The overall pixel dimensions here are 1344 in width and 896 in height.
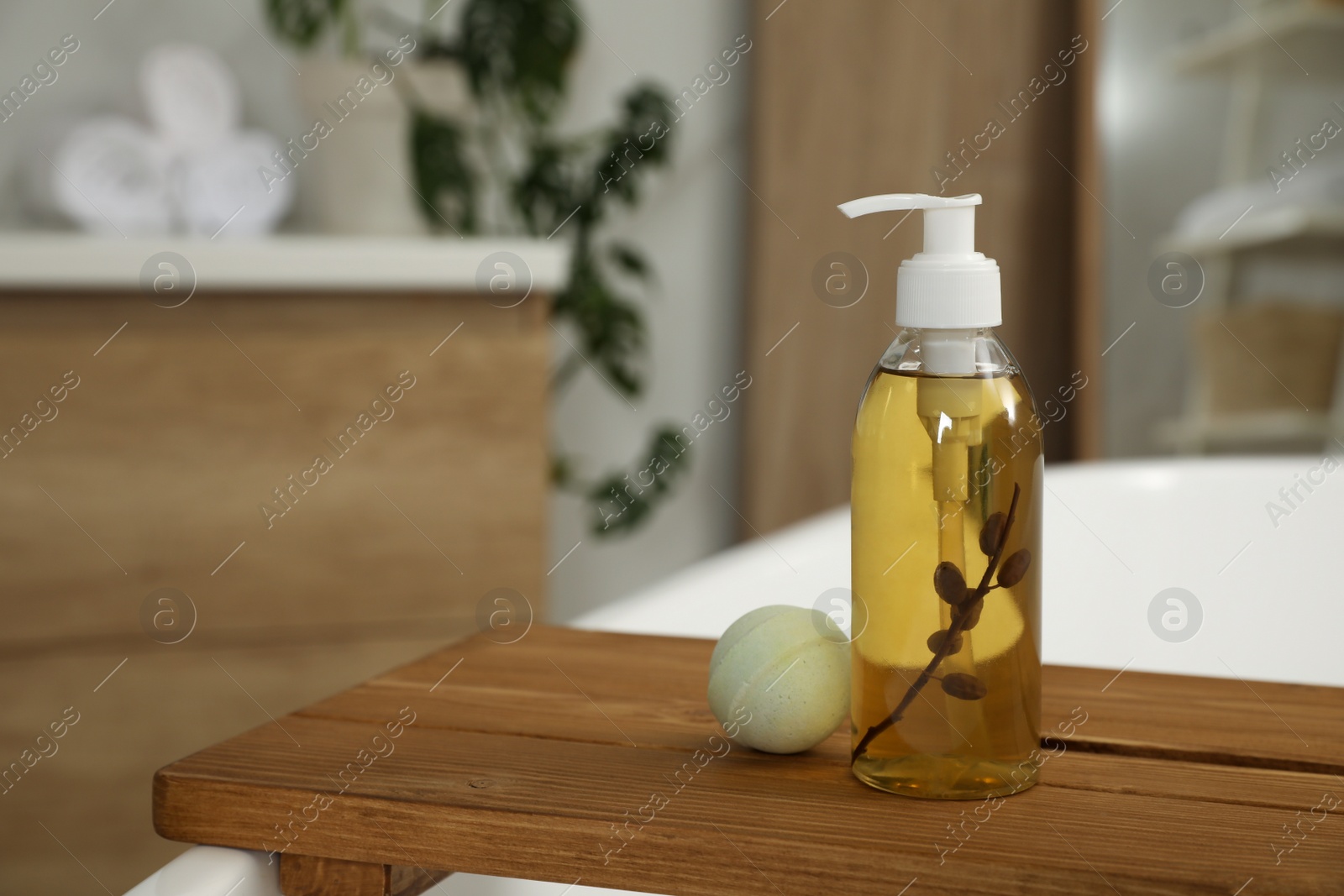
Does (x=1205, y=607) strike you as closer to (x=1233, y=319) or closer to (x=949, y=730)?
(x=949, y=730)

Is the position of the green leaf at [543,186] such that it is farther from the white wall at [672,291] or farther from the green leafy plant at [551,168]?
the white wall at [672,291]

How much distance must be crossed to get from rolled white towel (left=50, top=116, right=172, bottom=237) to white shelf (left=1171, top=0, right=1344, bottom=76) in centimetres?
160

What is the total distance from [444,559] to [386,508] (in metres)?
0.09

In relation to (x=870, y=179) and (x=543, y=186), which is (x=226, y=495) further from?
(x=870, y=179)

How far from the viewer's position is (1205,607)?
3.57 ft

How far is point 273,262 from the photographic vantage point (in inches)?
Answer: 50.0

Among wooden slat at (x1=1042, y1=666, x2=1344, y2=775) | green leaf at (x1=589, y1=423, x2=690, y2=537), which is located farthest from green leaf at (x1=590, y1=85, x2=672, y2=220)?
wooden slat at (x1=1042, y1=666, x2=1344, y2=775)

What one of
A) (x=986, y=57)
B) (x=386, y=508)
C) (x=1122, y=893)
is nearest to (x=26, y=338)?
(x=386, y=508)

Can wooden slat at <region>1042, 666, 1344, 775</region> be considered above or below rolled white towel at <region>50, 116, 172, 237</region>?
Answer: below

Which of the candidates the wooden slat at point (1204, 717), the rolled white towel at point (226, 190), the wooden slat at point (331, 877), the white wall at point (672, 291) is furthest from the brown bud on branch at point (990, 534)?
the white wall at point (672, 291)

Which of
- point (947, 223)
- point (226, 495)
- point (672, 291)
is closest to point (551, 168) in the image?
point (672, 291)

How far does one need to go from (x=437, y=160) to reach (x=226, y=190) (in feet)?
0.96

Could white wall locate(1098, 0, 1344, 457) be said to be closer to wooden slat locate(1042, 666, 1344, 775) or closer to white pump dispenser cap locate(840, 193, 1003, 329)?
wooden slat locate(1042, 666, 1344, 775)

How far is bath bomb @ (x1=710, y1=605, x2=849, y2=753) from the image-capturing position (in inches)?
17.1
